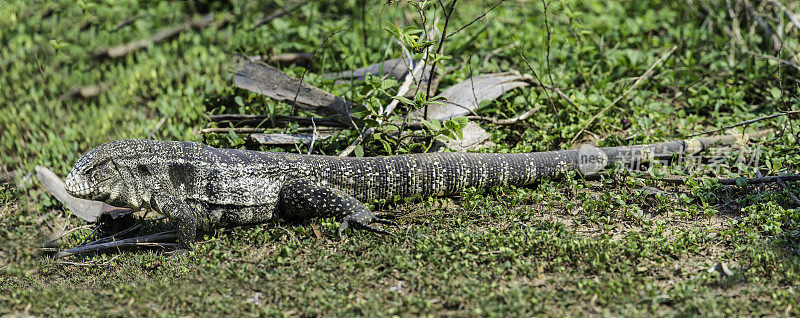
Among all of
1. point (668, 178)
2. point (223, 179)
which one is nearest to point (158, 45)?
point (223, 179)

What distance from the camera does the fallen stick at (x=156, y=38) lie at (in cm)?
973

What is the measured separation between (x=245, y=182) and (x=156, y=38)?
6.11 meters

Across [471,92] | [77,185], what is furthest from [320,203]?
[471,92]

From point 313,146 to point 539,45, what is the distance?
3798 millimetres

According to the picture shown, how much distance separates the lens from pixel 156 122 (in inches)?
296

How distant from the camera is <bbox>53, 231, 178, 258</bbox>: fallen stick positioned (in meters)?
4.91

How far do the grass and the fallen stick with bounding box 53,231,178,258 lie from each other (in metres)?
0.09

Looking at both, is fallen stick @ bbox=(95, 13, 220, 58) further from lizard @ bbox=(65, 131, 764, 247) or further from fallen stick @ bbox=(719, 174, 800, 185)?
fallen stick @ bbox=(719, 174, 800, 185)

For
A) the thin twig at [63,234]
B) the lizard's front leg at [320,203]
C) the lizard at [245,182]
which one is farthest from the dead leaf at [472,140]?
the thin twig at [63,234]

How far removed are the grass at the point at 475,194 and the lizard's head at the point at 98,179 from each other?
53 centimetres

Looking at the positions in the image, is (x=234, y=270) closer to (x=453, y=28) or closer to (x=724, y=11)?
(x=453, y=28)

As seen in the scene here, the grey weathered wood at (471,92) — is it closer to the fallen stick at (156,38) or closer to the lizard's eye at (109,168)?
the lizard's eye at (109,168)

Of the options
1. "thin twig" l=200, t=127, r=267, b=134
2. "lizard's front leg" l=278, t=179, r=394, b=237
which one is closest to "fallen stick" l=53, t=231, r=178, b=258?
"lizard's front leg" l=278, t=179, r=394, b=237

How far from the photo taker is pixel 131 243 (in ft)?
16.3
